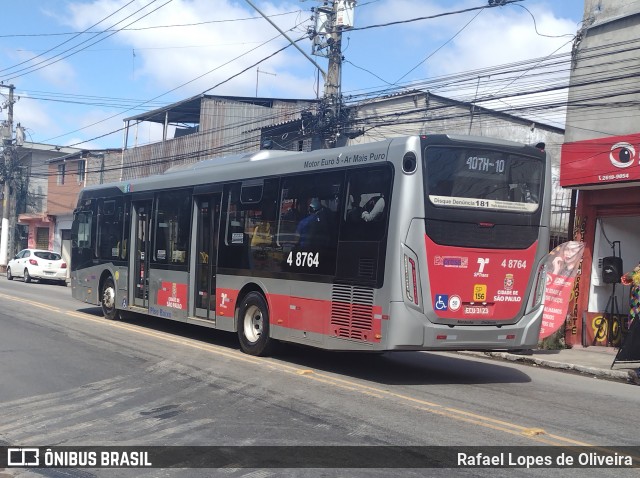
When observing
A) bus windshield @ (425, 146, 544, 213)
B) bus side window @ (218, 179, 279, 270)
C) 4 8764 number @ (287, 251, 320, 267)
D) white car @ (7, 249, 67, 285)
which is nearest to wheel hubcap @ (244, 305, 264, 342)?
bus side window @ (218, 179, 279, 270)

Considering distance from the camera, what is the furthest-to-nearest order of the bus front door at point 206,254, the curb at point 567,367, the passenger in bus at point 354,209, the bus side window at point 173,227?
1. the bus side window at point 173,227
2. the bus front door at point 206,254
3. the curb at point 567,367
4. the passenger in bus at point 354,209

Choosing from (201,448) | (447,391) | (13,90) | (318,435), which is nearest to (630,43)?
(447,391)

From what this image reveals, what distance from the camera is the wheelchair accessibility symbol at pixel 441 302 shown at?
8.71 metres

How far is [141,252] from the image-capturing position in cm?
1475

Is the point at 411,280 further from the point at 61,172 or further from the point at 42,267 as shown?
the point at 61,172

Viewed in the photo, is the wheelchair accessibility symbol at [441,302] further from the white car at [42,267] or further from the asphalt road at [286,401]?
the white car at [42,267]

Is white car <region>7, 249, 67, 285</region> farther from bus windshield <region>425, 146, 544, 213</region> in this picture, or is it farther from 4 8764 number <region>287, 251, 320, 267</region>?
bus windshield <region>425, 146, 544, 213</region>

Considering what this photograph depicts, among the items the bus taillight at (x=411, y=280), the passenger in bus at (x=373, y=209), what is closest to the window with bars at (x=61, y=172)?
the passenger in bus at (x=373, y=209)

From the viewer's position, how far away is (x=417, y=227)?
339 inches

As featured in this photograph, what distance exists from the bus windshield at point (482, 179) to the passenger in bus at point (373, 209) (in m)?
0.64

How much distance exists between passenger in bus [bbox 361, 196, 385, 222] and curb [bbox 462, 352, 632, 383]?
5.18 meters

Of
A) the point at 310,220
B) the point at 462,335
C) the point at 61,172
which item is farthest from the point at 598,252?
the point at 61,172

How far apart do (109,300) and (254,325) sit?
6.03m

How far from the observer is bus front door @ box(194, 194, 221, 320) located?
1233cm
